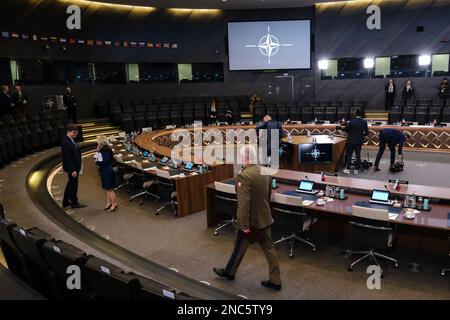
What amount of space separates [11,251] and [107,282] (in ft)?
5.88

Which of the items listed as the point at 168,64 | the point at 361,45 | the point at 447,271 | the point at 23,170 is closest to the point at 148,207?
the point at 23,170

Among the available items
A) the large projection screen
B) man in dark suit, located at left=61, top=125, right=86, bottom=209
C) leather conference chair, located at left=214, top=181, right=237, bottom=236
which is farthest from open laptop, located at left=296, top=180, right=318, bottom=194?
the large projection screen

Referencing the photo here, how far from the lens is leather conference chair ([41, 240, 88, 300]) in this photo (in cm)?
306

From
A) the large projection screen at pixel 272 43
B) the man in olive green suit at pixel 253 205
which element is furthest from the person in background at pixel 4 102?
the large projection screen at pixel 272 43

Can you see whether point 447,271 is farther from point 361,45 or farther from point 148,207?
point 361,45

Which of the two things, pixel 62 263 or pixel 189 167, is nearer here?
Answer: pixel 62 263

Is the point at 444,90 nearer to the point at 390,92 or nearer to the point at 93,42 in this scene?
the point at 390,92

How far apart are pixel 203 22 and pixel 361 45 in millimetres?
7642

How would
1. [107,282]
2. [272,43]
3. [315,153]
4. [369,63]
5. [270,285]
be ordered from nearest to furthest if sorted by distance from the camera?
1. [107,282]
2. [270,285]
3. [315,153]
4. [369,63]
5. [272,43]

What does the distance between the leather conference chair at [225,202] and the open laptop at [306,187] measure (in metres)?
1.06

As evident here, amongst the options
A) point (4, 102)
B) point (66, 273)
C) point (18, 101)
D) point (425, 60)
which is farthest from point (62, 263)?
point (425, 60)

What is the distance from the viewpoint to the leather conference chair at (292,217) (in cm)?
534

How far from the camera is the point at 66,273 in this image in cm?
315

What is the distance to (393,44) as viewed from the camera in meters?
17.8
